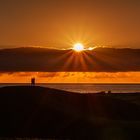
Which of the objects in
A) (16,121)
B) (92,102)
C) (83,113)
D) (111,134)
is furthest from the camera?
(92,102)

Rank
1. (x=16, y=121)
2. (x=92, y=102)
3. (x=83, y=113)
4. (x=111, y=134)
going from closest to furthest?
(x=111, y=134) < (x=16, y=121) < (x=83, y=113) < (x=92, y=102)

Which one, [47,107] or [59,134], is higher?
[47,107]

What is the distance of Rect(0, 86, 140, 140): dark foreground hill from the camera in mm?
39406

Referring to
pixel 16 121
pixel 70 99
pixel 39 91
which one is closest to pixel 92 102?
pixel 70 99

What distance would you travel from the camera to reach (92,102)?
4878cm

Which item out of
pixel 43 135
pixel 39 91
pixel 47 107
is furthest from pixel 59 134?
pixel 39 91

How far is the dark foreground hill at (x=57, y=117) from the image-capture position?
3941 cm

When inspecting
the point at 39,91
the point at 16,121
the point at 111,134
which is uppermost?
the point at 39,91

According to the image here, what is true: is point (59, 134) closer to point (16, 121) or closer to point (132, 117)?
point (16, 121)

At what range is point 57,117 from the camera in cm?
4144

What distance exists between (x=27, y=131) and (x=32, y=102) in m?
3.89

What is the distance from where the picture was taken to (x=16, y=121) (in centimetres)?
4141

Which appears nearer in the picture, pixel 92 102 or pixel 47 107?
pixel 47 107

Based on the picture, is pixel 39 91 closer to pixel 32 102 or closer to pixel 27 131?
pixel 32 102
